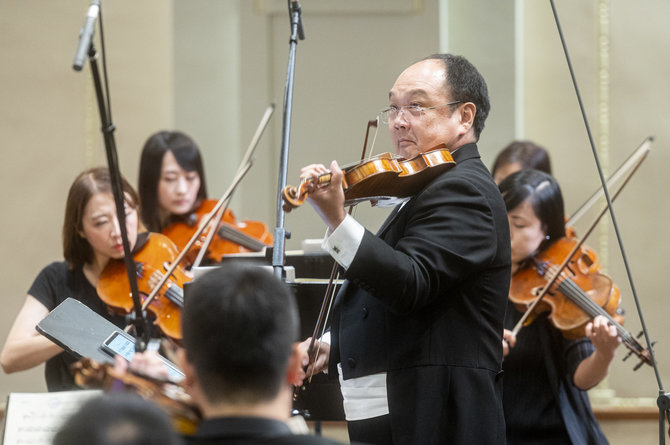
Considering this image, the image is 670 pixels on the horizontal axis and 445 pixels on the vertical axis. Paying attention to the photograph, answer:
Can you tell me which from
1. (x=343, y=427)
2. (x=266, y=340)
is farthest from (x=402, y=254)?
(x=343, y=427)

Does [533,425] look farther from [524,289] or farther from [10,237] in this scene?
[10,237]

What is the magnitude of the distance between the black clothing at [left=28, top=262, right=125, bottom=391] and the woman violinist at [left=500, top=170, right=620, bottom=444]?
1.24 meters

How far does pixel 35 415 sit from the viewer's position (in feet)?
6.09

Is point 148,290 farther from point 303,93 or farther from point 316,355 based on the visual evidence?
point 303,93

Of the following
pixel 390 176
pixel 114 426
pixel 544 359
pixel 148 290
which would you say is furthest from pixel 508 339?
pixel 114 426

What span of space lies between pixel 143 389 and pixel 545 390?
6.15 feet

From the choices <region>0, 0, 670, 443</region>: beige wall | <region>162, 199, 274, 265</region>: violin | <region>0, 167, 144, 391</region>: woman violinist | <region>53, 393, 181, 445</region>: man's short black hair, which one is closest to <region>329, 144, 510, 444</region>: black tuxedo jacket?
<region>53, 393, 181, 445</region>: man's short black hair

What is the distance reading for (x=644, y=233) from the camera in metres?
4.24

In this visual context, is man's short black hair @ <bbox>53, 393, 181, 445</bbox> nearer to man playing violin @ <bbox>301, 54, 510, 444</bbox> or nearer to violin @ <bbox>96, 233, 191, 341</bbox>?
man playing violin @ <bbox>301, 54, 510, 444</bbox>

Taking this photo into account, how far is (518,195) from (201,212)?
4.60 ft

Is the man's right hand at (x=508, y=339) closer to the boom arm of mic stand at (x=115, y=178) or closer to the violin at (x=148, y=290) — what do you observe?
the violin at (x=148, y=290)

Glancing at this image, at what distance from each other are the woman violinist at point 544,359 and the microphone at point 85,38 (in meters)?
1.50

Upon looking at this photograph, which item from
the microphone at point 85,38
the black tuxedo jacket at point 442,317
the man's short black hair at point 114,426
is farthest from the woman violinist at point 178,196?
the man's short black hair at point 114,426

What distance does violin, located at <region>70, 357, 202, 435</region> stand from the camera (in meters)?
1.11
